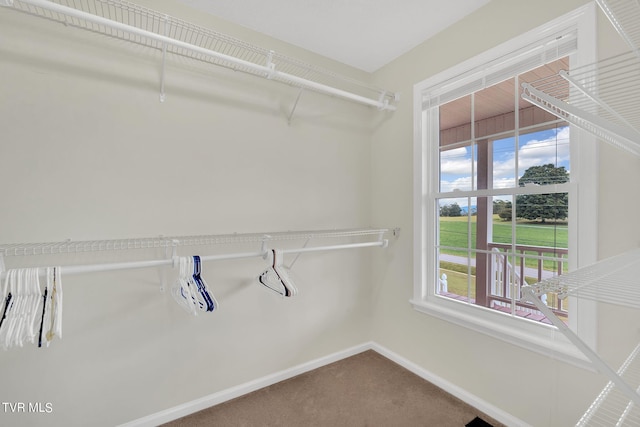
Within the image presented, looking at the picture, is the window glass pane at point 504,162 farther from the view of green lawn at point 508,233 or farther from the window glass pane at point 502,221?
the view of green lawn at point 508,233

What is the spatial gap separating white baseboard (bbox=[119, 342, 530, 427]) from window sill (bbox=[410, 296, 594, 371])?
43 cm

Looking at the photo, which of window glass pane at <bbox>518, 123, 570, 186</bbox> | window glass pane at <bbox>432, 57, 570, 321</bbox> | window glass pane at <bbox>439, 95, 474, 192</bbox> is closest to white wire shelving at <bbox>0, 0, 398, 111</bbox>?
window glass pane at <bbox>439, 95, 474, 192</bbox>

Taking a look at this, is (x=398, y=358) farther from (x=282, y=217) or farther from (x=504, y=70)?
(x=504, y=70)

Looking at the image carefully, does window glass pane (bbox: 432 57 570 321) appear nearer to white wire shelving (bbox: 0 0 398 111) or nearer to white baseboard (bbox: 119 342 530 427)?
white baseboard (bbox: 119 342 530 427)

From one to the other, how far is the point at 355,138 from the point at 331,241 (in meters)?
0.91

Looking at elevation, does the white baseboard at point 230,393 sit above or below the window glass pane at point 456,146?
below

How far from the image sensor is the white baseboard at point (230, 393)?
169 cm

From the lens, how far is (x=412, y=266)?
88.7 inches

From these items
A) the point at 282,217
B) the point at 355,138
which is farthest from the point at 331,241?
the point at 355,138

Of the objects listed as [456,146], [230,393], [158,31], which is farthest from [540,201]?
[158,31]

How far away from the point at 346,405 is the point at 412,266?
3.48ft

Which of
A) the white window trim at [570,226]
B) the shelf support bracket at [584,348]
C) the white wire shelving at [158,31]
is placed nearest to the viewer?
the shelf support bracket at [584,348]

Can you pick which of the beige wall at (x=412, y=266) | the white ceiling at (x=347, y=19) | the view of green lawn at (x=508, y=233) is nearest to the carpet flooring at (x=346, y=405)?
the beige wall at (x=412, y=266)

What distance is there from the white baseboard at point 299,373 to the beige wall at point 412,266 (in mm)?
41
